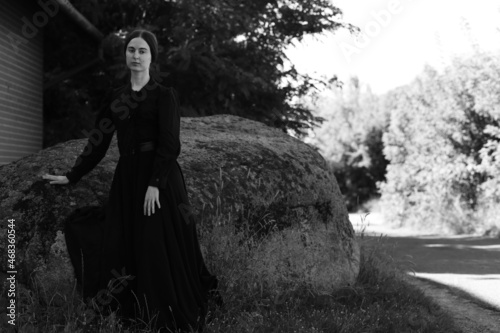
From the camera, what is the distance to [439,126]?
1584 cm

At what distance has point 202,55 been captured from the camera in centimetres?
1000

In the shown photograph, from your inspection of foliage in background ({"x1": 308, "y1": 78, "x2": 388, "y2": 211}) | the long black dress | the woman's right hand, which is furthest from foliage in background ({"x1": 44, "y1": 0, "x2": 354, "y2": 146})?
foliage in background ({"x1": 308, "y1": 78, "x2": 388, "y2": 211})

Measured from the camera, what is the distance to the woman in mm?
3967

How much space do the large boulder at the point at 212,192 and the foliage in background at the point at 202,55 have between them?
139 inches

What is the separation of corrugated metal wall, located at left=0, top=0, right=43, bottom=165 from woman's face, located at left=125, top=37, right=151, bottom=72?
17.9 feet

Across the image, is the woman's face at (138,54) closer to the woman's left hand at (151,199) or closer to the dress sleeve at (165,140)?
the dress sleeve at (165,140)

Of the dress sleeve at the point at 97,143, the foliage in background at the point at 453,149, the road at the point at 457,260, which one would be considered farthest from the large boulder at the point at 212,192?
the foliage in background at the point at 453,149

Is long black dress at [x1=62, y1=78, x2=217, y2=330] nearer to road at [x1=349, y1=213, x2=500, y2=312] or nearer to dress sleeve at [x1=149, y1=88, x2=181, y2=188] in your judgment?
dress sleeve at [x1=149, y1=88, x2=181, y2=188]

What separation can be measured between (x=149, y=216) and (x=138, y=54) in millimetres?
1137

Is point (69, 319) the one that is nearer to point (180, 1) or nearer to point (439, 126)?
point (180, 1)

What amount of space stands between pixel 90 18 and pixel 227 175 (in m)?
6.37

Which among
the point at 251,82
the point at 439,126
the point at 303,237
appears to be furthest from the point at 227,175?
the point at 439,126

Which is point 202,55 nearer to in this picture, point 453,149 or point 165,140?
point 165,140

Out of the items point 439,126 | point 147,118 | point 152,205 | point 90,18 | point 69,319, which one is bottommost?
point 69,319
